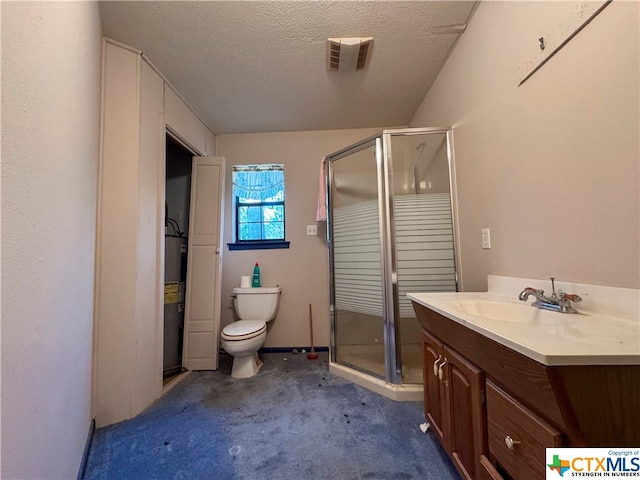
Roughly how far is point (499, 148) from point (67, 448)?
2280 mm

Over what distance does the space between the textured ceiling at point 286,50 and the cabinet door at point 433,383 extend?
1.79 meters

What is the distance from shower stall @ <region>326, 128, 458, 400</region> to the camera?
1802 mm

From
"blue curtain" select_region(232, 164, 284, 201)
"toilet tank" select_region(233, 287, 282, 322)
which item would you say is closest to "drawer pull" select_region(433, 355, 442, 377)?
"toilet tank" select_region(233, 287, 282, 322)

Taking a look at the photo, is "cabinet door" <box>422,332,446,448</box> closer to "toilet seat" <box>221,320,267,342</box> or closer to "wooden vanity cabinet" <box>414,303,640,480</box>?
"wooden vanity cabinet" <box>414,303,640,480</box>

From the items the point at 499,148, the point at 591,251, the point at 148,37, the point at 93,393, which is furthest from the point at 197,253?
the point at 591,251

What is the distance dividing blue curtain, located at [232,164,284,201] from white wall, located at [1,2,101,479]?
1.45 meters

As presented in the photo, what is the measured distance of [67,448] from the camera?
3.11 ft

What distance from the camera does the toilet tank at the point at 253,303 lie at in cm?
235

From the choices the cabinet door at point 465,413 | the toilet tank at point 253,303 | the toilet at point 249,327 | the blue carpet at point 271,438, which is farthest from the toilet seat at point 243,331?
the cabinet door at point 465,413

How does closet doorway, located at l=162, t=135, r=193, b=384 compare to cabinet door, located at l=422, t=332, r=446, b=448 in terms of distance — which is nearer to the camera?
cabinet door, located at l=422, t=332, r=446, b=448

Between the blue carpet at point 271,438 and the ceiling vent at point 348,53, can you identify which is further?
the ceiling vent at point 348,53

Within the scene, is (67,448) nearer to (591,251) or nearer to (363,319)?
(363,319)

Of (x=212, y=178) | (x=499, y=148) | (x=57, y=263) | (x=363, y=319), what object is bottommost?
(x=363, y=319)

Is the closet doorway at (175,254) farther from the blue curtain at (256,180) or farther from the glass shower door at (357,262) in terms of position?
the glass shower door at (357,262)
